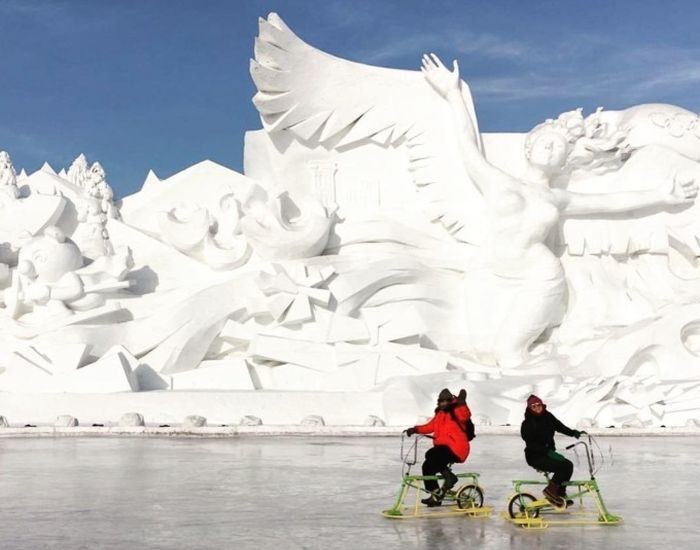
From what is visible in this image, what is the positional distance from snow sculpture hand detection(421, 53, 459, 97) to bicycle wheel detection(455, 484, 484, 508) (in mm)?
9051

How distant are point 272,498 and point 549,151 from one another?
8742 millimetres

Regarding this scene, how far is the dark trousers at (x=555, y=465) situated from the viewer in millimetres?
5312

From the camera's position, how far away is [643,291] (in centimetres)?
1380

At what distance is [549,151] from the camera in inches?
535

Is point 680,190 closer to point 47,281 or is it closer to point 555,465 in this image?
point 47,281

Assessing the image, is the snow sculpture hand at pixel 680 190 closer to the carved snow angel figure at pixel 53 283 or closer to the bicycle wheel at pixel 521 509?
the carved snow angel figure at pixel 53 283

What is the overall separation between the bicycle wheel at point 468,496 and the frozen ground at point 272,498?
14cm

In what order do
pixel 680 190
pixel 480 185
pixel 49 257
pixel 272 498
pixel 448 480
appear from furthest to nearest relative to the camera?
pixel 680 190
pixel 480 185
pixel 49 257
pixel 272 498
pixel 448 480

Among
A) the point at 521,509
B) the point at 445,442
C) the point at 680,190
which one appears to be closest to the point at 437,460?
the point at 445,442

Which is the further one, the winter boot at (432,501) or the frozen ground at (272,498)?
the winter boot at (432,501)

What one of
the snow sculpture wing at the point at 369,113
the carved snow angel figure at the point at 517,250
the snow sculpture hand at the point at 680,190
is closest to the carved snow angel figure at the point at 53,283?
the snow sculpture wing at the point at 369,113

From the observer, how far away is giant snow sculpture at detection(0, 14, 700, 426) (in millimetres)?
11766

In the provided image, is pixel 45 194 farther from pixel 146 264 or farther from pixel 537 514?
pixel 537 514

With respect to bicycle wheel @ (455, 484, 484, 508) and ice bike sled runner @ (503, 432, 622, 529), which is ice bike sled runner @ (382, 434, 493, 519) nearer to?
bicycle wheel @ (455, 484, 484, 508)
